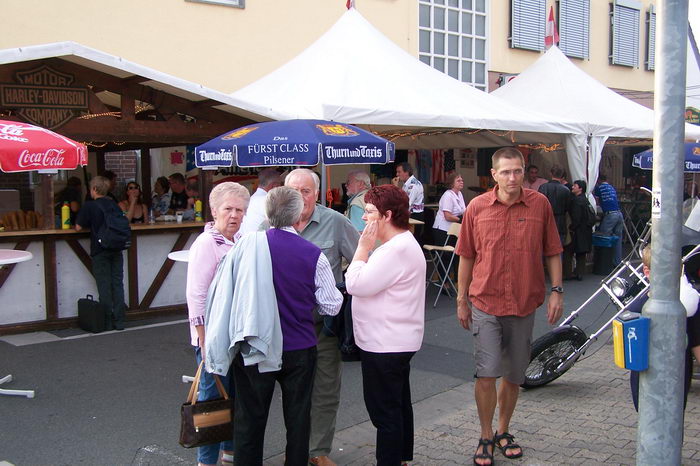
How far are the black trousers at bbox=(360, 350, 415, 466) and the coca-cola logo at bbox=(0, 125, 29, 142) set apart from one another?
3583 millimetres

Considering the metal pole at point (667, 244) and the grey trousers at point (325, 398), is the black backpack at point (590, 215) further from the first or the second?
the metal pole at point (667, 244)

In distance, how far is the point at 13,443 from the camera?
4746 millimetres

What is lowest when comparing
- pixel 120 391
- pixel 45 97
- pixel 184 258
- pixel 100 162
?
pixel 120 391

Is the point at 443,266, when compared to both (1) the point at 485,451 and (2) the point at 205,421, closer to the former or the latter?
(1) the point at 485,451

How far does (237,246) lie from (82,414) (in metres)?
2.62

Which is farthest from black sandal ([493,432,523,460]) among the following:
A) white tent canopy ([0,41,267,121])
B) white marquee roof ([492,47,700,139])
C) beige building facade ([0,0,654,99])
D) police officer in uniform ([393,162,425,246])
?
beige building facade ([0,0,654,99])

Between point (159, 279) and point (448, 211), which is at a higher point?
point (448, 211)

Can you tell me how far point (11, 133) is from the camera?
19.0 feet

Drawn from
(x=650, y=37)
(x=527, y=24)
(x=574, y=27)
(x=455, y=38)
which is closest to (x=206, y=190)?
(x=455, y=38)

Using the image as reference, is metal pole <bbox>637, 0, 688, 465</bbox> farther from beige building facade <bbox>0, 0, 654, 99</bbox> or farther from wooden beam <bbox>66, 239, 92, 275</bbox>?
beige building facade <bbox>0, 0, 654, 99</bbox>

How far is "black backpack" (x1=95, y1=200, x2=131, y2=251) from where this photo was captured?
7.75m

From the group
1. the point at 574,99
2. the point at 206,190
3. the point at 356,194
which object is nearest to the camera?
the point at 356,194

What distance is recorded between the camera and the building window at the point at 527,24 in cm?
1700

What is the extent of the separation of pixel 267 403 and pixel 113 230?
480 centimetres
